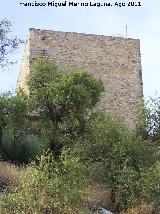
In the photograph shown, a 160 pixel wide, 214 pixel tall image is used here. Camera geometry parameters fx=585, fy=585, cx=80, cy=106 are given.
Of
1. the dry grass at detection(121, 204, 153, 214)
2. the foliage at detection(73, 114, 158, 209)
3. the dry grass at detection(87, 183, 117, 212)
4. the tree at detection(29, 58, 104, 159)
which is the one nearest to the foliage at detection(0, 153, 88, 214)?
the dry grass at detection(121, 204, 153, 214)

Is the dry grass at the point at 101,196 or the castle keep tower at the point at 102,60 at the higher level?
the castle keep tower at the point at 102,60

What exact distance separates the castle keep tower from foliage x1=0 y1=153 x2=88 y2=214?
16.4 metres

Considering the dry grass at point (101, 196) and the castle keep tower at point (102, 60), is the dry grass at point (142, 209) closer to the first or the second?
the dry grass at point (101, 196)

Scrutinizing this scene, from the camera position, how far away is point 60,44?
3092cm

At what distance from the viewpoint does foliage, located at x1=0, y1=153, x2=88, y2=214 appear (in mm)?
12830

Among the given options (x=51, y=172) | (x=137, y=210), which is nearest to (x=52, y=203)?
(x=51, y=172)

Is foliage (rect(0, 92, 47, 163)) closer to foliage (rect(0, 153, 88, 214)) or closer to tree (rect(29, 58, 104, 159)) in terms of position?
tree (rect(29, 58, 104, 159))

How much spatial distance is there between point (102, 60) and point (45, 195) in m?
18.9

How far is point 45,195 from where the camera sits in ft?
42.8

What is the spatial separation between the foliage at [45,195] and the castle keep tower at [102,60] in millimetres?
16400

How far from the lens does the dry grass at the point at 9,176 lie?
1756cm

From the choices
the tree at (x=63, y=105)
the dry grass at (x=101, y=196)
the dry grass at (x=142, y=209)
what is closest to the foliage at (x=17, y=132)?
the tree at (x=63, y=105)

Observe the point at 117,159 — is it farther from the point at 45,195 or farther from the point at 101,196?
the point at 45,195

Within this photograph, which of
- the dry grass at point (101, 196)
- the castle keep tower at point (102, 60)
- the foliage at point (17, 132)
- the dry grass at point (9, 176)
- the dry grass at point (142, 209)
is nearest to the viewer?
the dry grass at point (9, 176)
